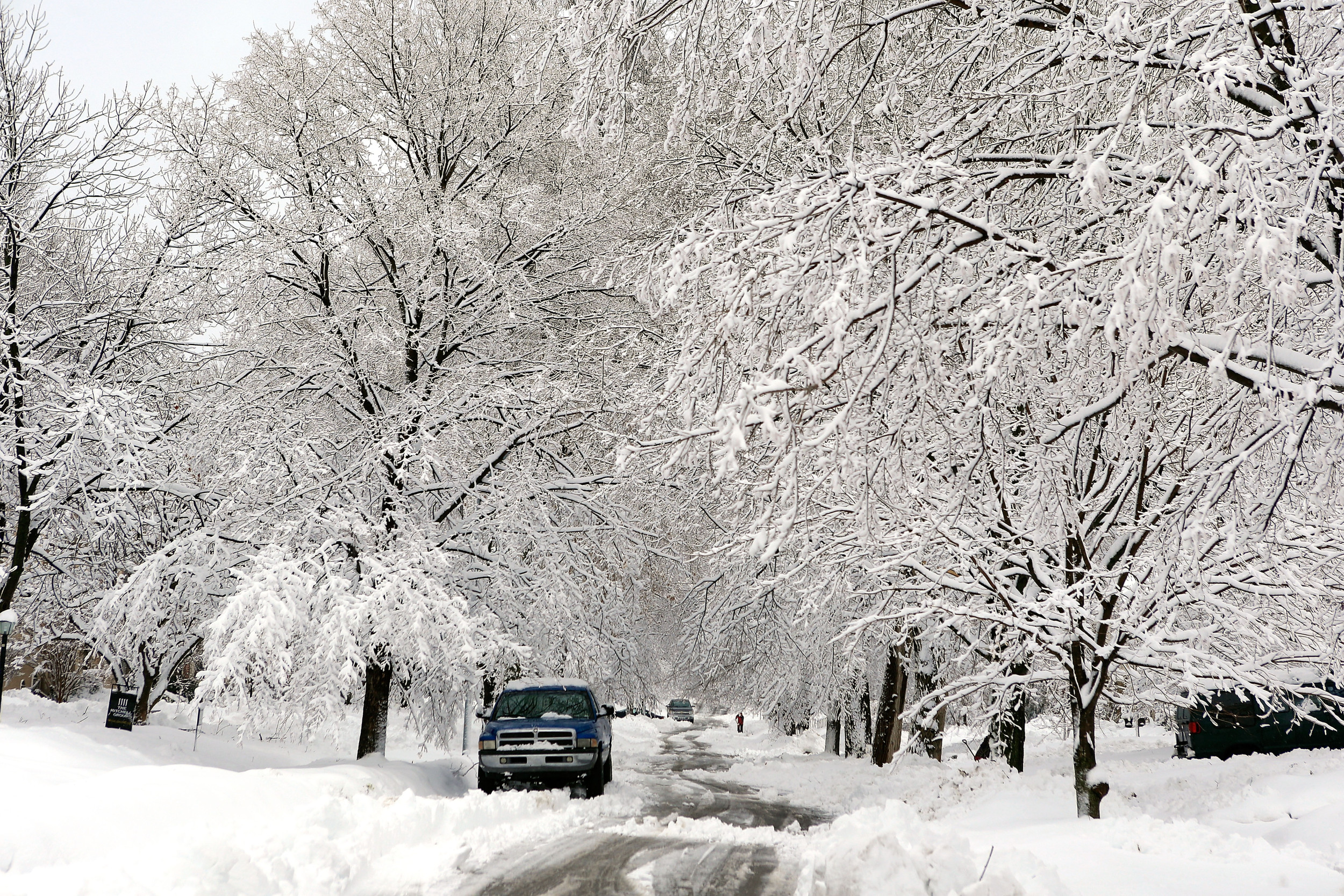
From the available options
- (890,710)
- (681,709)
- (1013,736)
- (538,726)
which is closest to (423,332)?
(538,726)

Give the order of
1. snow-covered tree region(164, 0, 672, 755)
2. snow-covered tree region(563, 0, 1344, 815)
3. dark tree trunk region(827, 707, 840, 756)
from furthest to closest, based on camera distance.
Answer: dark tree trunk region(827, 707, 840, 756) < snow-covered tree region(164, 0, 672, 755) < snow-covered tree region(563, 0, 1344, 815)

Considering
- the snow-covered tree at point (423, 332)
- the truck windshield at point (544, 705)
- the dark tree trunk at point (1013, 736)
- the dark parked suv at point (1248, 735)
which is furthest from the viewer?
the dark parked suv at point (1248, 735)

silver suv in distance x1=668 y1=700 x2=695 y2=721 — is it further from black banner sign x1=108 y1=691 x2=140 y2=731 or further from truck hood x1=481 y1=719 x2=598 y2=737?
black banner sign x1=108 y1=691 x2=140 y2=731

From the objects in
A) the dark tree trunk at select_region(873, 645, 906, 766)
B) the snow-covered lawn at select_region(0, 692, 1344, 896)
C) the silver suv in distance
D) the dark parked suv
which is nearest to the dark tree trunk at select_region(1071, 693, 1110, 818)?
the snow-covered lawn at select_region(0, 692, 1344, 896)

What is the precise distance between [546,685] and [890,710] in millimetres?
10140

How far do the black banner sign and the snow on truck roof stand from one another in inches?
214

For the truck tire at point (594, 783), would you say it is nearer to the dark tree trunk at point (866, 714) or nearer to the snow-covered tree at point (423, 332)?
the snow-covered tree at point (423, 332)

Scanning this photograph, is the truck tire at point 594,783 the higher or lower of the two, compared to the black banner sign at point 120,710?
lower

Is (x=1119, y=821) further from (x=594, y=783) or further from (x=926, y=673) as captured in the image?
(x=926, y=673)

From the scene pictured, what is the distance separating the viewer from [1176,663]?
7.30 m

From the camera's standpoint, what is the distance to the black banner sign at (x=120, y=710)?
1199 centimetres

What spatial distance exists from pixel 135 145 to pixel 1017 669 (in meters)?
16.5

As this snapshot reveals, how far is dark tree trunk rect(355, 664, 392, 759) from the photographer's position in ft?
44.2

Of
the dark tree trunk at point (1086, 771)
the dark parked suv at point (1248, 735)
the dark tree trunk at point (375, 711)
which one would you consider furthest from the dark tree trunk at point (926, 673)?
the dark tree trunk at point (375, 711)
